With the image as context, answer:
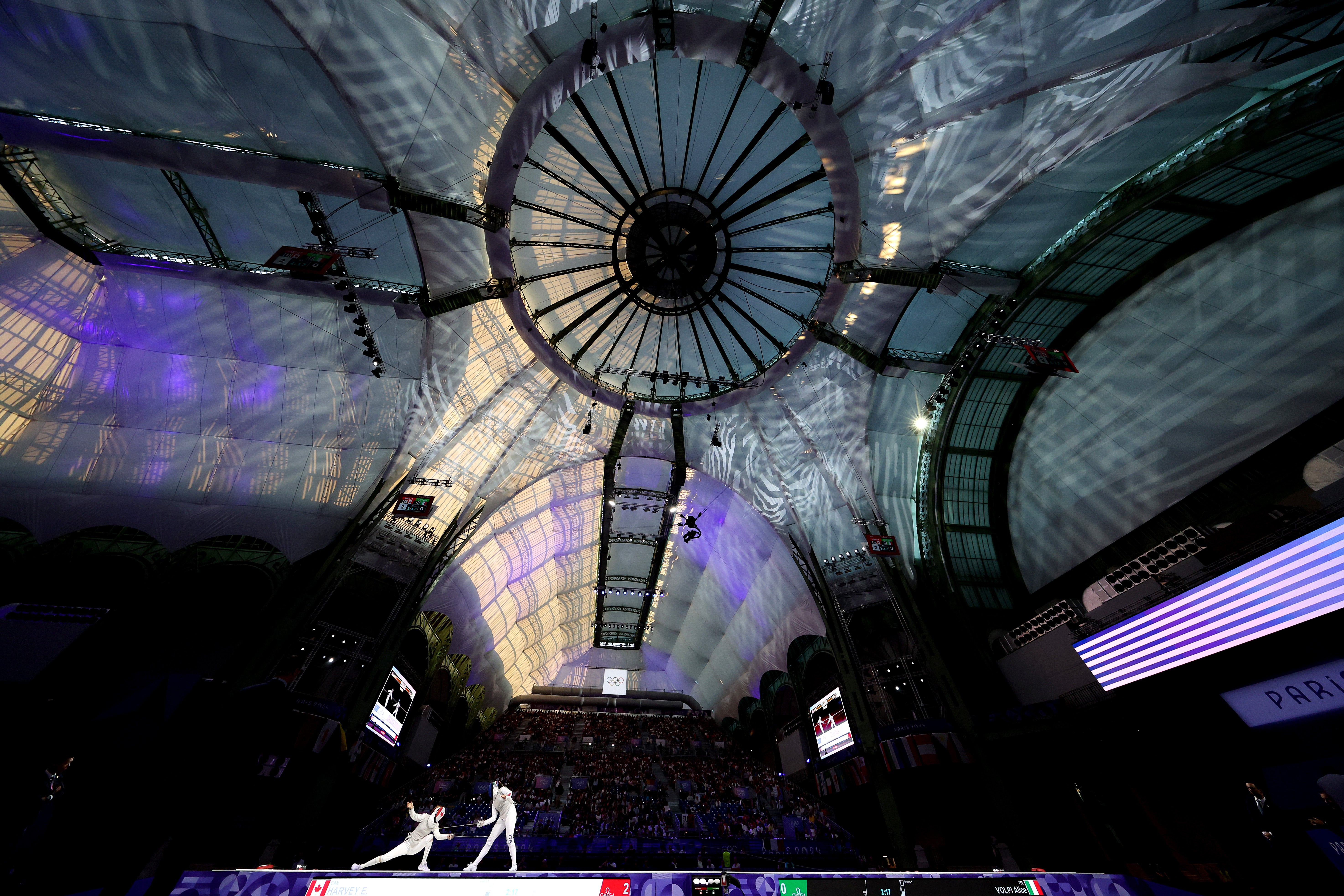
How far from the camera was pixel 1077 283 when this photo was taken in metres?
20.8

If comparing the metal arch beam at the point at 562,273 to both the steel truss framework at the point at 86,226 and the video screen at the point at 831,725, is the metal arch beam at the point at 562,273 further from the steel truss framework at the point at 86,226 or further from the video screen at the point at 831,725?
the video screen at the point at 831,725

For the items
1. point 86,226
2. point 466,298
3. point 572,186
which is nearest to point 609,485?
point 466,298

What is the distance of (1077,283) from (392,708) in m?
38.5

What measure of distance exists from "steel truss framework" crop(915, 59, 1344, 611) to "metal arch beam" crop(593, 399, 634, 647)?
1666 cm

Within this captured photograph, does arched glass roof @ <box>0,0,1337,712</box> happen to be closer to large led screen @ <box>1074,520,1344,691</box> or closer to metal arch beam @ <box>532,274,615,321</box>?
metal arch beam @ <box>532,274,615,321</box>

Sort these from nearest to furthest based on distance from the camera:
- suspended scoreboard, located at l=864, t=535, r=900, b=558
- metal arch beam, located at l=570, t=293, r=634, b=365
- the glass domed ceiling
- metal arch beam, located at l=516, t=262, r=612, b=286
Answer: the glass domed ceiling
metal arch beam, located at l=516, t=262, r=612, b=286
suspended scoreboard, located at l=864, t=535, r=900, b=558
metal arch beam, located at l=570, t=293, r=634, b=365

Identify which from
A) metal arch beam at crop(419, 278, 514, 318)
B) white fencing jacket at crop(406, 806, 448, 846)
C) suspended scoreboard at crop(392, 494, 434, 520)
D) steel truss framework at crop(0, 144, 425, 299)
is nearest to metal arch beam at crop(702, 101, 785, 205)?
metal arch beam at crop(419, 278, 514, 318)

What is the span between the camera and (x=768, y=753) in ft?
123

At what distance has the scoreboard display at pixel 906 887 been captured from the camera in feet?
26.2

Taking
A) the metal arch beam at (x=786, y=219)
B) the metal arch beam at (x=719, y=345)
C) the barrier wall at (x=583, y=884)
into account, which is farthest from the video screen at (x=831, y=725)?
the metal arch beam at (x=786, y=219)

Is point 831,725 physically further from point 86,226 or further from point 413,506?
point 86,226

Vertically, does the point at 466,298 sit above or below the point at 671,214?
below

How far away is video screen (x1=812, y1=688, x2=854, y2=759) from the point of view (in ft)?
81.8

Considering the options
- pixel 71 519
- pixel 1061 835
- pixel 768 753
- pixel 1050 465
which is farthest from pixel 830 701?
pixel 71 519
